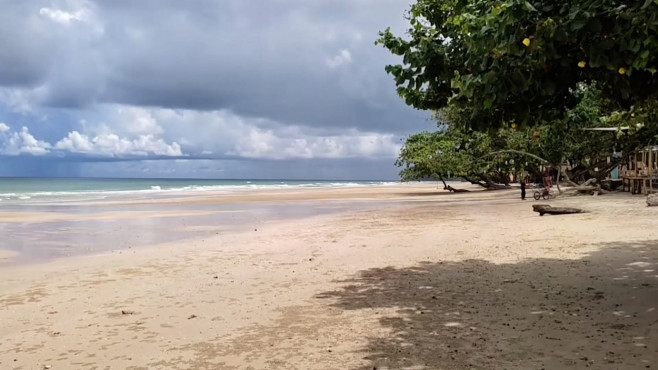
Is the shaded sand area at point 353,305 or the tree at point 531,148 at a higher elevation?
the tree at point 531,148

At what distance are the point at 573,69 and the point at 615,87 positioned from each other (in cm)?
53

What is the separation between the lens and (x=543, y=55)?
14.2 feet

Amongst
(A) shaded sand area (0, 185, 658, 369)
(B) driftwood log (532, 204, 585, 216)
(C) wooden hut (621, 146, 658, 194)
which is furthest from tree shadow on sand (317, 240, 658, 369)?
(C) wooden hut (621, 146, 658, 194)

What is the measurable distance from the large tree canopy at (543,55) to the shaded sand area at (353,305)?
2.24m

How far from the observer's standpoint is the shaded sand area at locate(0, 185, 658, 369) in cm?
505

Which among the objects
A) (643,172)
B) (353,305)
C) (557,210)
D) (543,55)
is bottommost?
(353,305)

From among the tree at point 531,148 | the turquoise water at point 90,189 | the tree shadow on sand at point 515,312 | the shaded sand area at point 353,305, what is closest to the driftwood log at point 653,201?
the tree at point 531,148

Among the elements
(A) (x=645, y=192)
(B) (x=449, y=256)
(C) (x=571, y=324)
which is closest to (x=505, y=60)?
(C) (x=571, y=324)

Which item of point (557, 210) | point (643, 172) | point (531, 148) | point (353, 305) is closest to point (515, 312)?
point (353, 305)

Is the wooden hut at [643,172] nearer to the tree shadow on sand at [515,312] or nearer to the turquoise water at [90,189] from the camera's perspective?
the tree shadow on sand at [515,312]

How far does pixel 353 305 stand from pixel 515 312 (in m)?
1.98

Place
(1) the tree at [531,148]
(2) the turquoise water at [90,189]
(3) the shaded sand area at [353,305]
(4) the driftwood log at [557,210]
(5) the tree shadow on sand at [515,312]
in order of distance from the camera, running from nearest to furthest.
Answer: (5) the tree shadow on sand at [515,312] → (3) the shaded sand area at [353,305] → (4) the driftwood log at [557,210] → (1) the tree at [531,148] → (2) the turquoise water at [90,189]

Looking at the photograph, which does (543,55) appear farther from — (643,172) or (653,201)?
(643,172)

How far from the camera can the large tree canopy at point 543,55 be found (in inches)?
156
